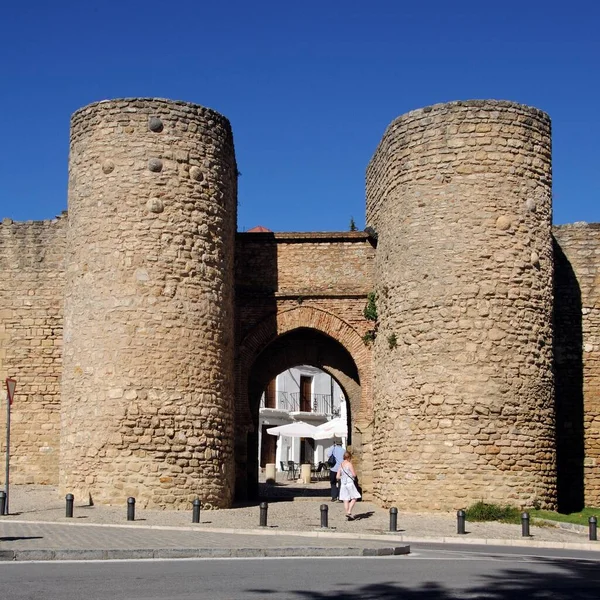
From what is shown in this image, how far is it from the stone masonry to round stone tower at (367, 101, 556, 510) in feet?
0.09

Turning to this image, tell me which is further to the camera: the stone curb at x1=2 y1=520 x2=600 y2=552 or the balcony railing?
the balcony railing

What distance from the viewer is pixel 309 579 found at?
30.6 ft

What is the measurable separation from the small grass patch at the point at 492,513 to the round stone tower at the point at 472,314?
0.20m

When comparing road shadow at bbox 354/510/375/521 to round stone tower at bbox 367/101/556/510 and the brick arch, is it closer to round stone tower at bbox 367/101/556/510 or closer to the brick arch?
round stone tower at bbox 367/101/556/510

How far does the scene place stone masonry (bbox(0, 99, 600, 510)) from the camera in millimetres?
17469

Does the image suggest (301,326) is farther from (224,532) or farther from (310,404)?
(310,404)

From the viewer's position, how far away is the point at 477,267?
1788cm

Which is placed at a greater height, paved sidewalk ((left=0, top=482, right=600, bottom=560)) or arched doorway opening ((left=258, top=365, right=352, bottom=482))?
arched doorway opening ((left=258, top=365, right=352, bottom=482))

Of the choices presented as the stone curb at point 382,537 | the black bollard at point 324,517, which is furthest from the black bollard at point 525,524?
the black bollard at point 324,517

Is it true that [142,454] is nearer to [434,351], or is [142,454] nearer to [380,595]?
[434,351]

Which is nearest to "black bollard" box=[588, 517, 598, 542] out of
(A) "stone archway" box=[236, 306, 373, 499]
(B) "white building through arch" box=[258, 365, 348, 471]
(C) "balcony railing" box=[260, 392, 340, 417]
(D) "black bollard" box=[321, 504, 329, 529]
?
(D) "black bollard" box=[321, 504, 329, 529]

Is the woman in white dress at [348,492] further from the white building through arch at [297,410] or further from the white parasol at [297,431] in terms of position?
the white building through arch at [297,410]

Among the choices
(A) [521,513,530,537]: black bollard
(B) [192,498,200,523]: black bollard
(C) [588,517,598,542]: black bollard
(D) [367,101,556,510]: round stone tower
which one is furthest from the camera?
(D) [367,101,556,510]: round stone tower

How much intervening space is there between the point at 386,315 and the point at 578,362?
4.02 meters
